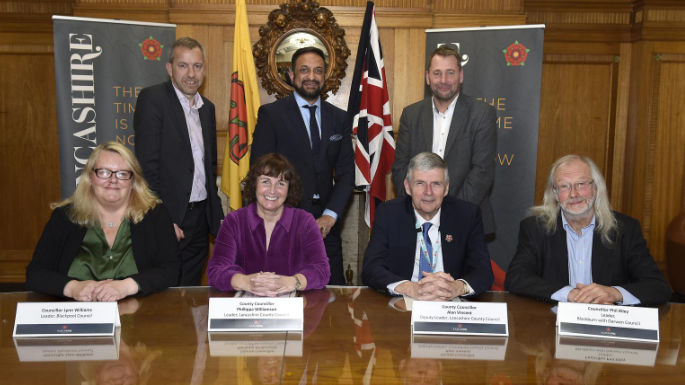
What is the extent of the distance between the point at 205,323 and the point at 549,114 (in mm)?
4612

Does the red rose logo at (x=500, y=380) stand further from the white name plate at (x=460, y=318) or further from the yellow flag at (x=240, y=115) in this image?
the yellow flag at (x=240, y=115)

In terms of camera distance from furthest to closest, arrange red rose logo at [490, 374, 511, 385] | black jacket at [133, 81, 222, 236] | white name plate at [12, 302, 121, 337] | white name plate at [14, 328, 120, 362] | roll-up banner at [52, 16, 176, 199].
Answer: roll-up banner at [52, 16, 176, 199]
black jacket at [133, 81, 222, 236]
white name plate at [12, 302, 121, 337]
white name plate at [14, 328, 120, 362]
red rose logo at [490, 374, 511, 385]

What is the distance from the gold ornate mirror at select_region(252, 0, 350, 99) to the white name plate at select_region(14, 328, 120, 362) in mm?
3192

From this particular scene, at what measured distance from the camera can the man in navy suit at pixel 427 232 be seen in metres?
2.47

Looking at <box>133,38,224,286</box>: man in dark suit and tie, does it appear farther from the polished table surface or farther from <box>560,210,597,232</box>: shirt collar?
<box>560,210,597,232</box>: shirt collar

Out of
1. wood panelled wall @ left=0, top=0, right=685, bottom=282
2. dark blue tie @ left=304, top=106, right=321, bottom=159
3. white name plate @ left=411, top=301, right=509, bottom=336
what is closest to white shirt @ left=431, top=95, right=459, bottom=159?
dark blue tie @ left=304, top=106, right=321, bottom=159

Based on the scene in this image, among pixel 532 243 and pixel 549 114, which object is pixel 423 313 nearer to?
pixel 532 243

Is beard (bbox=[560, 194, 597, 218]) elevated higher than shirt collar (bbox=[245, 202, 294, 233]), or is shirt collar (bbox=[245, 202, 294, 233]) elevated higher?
beard (bbox=[560, 194, 597, 218])

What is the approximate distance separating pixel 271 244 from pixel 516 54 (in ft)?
8.58

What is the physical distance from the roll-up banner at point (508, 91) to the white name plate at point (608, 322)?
2555 millimetres

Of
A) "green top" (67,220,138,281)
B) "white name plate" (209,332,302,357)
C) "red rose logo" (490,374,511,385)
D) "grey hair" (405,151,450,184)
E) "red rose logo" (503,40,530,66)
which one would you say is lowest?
"red rose logo" (490,374,511,385)

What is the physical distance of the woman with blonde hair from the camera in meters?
2.26

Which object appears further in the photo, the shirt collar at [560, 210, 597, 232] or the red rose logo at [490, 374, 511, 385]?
the shirt collar at [560, 210, 597, 232]

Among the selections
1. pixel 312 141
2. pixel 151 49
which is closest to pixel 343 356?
pixel 312 141
